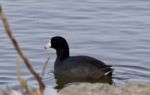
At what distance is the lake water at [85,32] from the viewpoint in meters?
9.90

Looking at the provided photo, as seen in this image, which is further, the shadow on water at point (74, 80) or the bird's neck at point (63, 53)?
the bird's neck at point (63, 53)

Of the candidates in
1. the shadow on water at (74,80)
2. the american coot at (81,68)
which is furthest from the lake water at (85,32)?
the american coot at (81,68)

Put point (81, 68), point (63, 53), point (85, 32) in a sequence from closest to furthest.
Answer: point (81, 68) < point (63, 53) < point (85, 32)

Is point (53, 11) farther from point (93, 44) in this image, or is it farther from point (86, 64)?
point (86, 64)

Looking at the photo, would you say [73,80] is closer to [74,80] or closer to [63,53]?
[74,80]

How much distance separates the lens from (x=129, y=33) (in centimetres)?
1195

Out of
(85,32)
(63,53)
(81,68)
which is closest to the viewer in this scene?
(81,68)

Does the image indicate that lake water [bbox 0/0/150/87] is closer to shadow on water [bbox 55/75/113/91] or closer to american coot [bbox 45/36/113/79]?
shadow on water [bbox 55/75/113/91]

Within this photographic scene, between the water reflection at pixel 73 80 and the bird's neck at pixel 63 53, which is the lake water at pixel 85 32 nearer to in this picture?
the water reflection at pixel 73 80

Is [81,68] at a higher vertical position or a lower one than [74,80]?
higher

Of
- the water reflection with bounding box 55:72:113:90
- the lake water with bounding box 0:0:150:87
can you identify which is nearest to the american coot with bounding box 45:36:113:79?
the water reflection with bounding box 55:72:113:90

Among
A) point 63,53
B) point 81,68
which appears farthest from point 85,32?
point 81,68

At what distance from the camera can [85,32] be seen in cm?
1212

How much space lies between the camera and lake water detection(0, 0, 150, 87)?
32.5ft
